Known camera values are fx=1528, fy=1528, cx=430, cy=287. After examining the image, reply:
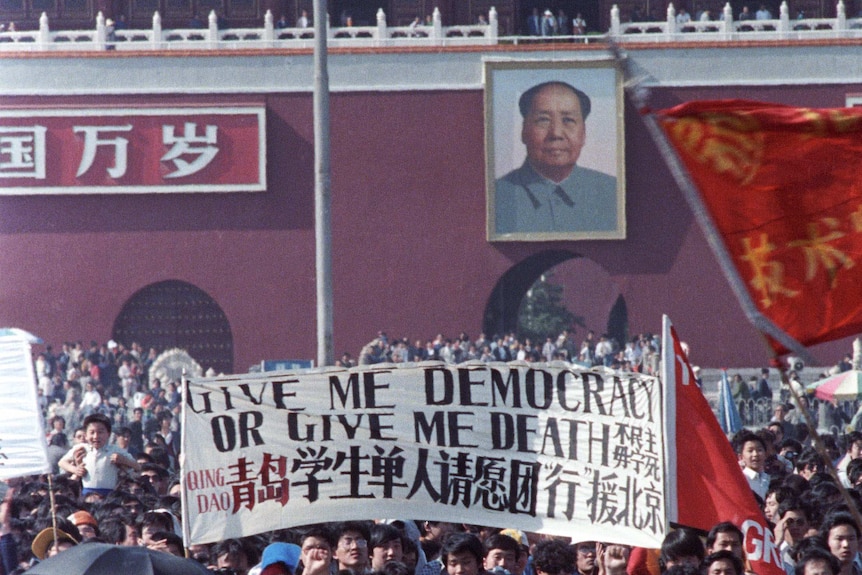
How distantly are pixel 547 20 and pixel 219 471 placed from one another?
673 inches

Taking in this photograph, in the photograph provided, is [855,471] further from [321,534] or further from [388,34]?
[388,34]

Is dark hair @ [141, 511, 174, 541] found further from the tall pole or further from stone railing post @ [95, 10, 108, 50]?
stone railing post @ [95, 10, 108, 50]

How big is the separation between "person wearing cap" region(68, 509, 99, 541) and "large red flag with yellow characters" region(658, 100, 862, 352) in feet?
11.3

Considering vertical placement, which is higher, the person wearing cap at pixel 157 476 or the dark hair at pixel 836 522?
the dark hair at pixel 836 522

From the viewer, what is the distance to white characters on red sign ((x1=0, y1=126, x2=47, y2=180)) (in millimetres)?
21750

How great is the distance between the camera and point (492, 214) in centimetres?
2178

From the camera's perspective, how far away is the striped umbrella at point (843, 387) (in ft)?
51.4

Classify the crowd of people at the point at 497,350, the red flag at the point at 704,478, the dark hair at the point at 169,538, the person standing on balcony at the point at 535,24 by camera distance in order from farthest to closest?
the person standing on balcony at the point at 535,24 < the crowd of people at the point at 497,350 < the dark hair at the point at 169,538 < the red flag at the point at 704,478

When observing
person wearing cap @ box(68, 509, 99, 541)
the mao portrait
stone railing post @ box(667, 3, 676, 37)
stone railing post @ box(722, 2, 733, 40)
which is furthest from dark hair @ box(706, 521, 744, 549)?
stone railing post @ box(722, 2, 733, 40)

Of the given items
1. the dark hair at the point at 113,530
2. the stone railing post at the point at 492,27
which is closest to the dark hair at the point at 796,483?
the dark hair at the point at 113,530

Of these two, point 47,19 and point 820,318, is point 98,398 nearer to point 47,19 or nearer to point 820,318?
point 47,19

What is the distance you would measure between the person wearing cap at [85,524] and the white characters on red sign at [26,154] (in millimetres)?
15840

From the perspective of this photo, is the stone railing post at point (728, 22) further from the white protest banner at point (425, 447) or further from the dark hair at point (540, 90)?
the white protest banner at point (425, 447)

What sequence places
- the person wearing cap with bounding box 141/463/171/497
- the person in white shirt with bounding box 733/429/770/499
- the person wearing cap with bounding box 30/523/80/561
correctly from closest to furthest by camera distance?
1. the person wearing cap with bounding box 30/523/80/561
2. the person in white shirt with bounding box 733/429/770/499
3. the person wearing cap with bounding box 141/463/171/497
